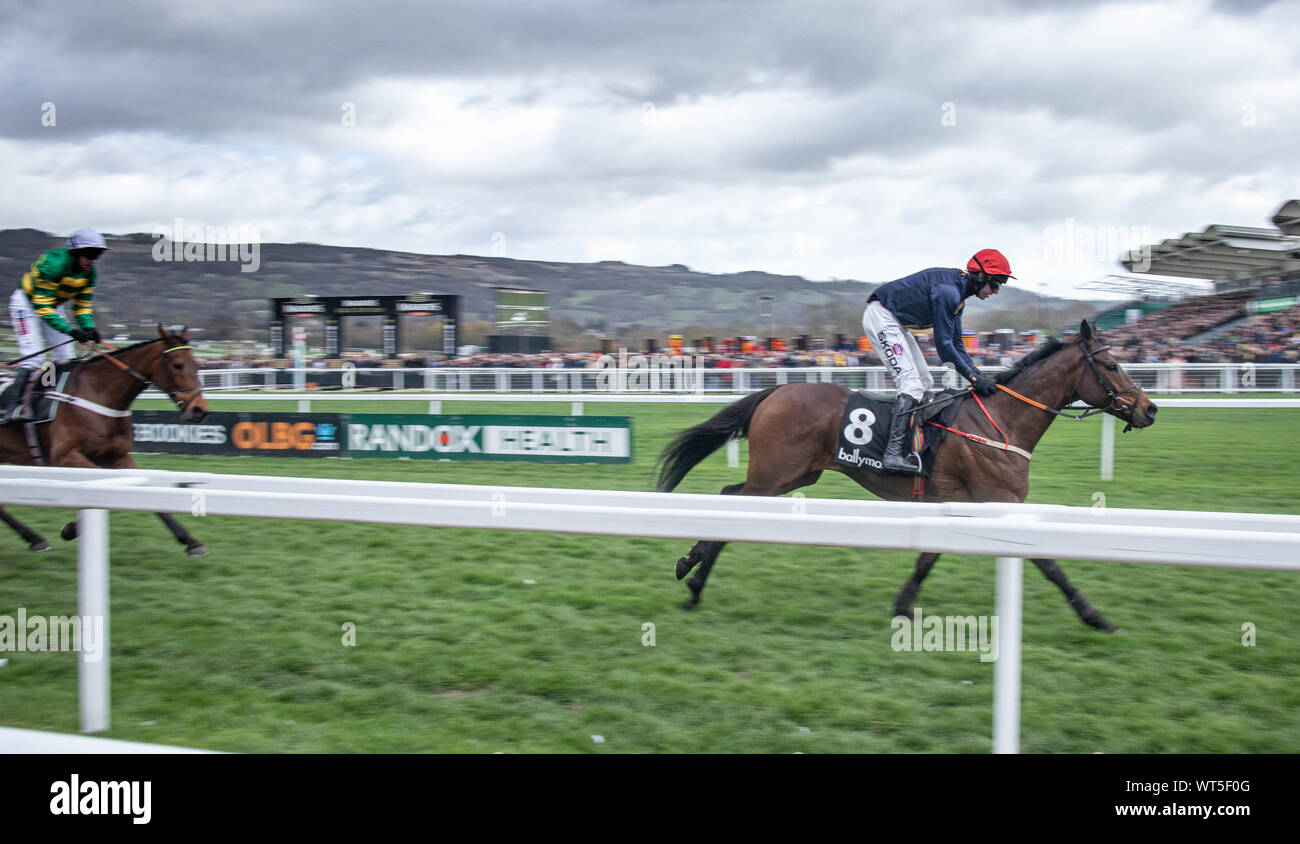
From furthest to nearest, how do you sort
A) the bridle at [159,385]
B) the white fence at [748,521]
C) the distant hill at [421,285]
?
the distant hill at [421,285]
the bridle at [159,385]
the white fence at [748,521]

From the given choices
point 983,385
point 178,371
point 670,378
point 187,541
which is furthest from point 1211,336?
point 187,541

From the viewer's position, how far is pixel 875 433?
4508mm

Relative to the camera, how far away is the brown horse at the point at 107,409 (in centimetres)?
537

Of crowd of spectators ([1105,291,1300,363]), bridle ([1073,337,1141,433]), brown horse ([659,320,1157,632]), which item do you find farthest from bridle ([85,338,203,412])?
crowd of spectators ([1105,291,1300,363])

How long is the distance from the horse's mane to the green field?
3.43ft

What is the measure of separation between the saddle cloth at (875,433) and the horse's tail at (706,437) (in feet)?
1.58

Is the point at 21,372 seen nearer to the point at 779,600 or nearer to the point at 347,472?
the point at 347,472

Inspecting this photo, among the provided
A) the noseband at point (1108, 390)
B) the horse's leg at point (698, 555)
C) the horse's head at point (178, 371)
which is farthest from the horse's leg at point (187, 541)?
the noseband at point (1108, 390)

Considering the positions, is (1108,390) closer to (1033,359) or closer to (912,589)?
(1033,359)

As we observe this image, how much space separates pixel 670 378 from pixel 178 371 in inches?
571

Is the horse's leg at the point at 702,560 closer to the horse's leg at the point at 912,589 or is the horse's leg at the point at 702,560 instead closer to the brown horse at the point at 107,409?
the horse's leg at the point at 912,589

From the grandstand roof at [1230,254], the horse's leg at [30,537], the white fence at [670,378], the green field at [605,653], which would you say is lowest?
the green field at [605,653]

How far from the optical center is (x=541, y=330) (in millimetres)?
28547
